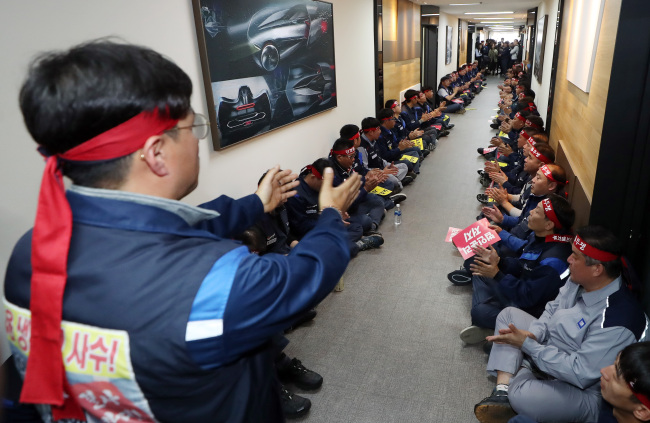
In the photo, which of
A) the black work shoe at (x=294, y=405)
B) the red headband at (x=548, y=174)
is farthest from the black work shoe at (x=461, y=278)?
the black work shoe at (x=294, y=405)

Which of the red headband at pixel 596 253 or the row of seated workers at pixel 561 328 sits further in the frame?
the red headband at pixel 596 253

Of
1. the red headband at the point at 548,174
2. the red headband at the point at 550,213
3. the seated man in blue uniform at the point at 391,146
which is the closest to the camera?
the red headband at the point at 550,213

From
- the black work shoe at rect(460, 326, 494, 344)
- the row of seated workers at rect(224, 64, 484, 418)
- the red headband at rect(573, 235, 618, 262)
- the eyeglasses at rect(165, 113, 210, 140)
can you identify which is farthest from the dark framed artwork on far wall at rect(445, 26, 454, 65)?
the eyeglasses at rect(165, 113, 210, 140)

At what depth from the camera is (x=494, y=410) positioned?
81.4 inches

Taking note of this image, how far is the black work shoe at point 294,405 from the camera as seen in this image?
7.22 feet

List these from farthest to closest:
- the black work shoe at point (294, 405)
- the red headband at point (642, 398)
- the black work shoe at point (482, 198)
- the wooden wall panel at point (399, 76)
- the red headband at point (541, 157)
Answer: the wooden wall panel at point (399, 76)
the black work shoe at point (482, 198)
the red headband at point (541, 157)
the black work shoe at point (294, 405)
the red headband at point (642, 398)

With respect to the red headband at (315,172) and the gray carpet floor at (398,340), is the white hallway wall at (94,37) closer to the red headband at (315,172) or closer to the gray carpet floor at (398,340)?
the red headband at (315,172)

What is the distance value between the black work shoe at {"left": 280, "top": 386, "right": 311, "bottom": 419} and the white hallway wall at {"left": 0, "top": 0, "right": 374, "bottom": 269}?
53.1 inches

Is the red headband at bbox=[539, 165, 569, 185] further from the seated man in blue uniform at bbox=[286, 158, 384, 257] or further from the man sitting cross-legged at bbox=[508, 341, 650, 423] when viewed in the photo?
the man sitting cross-legged at bbox=[508, 341, 650, 423]

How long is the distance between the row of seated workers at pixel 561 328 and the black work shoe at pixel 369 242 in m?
1.21

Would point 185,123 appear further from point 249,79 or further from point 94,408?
point 249,79

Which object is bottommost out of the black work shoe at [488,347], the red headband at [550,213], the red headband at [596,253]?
the black work shoe at [488,347]

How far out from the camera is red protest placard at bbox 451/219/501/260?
2.92m

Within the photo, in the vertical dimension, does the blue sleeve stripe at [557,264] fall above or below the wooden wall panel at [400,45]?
below
